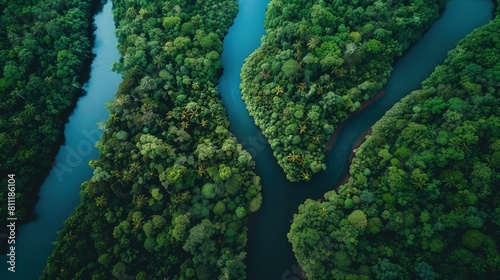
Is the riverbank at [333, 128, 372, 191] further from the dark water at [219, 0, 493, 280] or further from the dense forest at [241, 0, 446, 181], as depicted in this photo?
the dense forest at [241, 0, 446, 181]

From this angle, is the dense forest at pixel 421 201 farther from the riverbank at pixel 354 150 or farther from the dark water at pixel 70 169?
the dark water at pixel 70 169

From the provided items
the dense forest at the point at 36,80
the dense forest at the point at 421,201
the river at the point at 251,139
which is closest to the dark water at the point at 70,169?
the river at the point at 251,139

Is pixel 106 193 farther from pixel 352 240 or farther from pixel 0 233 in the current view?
pixel 352 240

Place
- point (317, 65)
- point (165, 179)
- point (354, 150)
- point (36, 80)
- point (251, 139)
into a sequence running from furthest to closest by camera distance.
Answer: point (36, 80)
point (251, 139)
point (317, 65)
point (354, 150)
point (165, 179)

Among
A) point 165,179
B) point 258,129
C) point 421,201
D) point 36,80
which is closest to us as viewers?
point 421,201

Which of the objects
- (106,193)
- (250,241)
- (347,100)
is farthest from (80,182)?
(347,100)

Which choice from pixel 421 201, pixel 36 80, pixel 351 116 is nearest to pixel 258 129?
pixel 351 116

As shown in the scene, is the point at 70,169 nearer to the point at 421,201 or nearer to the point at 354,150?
the point at 354,150
